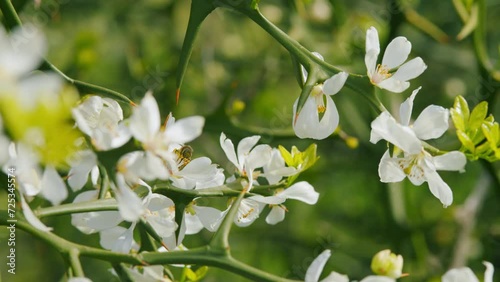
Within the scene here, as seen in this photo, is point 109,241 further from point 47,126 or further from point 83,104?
point 47,126

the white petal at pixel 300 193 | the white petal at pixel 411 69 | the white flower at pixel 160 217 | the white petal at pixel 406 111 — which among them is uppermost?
the white petal at pixel 411 69

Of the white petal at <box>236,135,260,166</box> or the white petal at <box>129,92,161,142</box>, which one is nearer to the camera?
the white petal at <box>129,92,161,142</box>

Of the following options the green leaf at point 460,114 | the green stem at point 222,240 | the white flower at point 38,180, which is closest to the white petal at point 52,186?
the white flower at point 38,180

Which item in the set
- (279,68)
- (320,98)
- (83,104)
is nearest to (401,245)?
(279,68)

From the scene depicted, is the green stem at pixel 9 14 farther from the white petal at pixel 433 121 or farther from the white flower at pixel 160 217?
the white petal at pixel 433 121

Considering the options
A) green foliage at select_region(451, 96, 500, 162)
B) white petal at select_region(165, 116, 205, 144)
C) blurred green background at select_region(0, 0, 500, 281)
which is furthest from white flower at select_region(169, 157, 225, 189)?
blurred green background at select_region(0, 0, 500, 281)

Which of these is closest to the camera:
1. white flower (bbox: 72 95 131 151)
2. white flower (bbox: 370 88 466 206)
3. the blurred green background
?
white flower (bbox: 72 95 131 151)

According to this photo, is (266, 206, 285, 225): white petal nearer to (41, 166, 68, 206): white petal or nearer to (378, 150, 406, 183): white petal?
(378, 150, 406, 183): white petal
